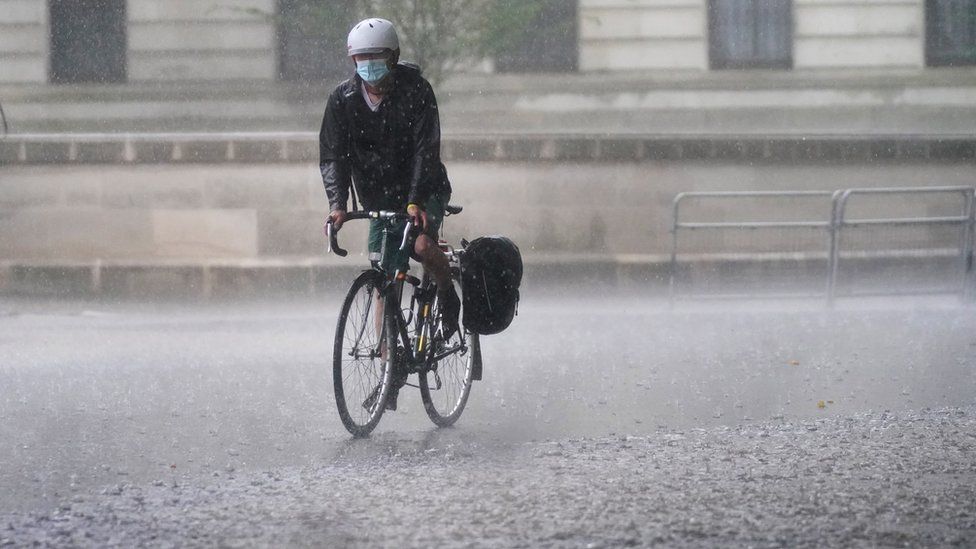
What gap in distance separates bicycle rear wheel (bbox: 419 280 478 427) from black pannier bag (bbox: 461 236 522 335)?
257mm

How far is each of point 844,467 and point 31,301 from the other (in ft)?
35.9

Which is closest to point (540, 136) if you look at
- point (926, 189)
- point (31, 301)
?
point (926, 189)

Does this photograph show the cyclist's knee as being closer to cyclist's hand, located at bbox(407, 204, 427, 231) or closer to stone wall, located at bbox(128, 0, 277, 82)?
cyclist's hand, located at bbox(407, 204, 427, 231)

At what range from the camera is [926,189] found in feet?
44.5

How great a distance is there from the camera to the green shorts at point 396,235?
677 cm

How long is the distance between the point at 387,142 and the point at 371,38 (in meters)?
0.49

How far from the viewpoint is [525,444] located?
6668mm

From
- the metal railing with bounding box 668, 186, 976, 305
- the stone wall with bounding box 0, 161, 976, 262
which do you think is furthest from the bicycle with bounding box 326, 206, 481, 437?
the stone wall with bounding box 0, 161, 976, 262

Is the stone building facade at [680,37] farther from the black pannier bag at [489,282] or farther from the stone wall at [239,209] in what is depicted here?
the black pannier bag at [489,282]

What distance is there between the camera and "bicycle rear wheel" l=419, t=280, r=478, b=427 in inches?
280

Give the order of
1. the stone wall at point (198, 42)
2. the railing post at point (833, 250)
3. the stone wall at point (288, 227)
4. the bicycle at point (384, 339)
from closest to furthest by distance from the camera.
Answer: the bicycle at point (384, 339) → the railing post at point (833, 250) → the stone wall at point (288, 227) → the stone wall at point (198, 42)

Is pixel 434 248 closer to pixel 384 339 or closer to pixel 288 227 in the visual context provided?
pixel 384 339

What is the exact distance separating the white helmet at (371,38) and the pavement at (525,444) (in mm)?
1701

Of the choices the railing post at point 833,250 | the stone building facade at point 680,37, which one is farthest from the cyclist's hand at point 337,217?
the stone building facade at point 680,37
